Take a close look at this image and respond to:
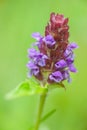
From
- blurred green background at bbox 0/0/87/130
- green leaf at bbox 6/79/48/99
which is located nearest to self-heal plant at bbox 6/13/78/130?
green leaf at bbox 6/79/48/99

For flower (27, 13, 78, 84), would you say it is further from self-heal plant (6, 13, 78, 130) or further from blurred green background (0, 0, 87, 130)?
blurred green background (0, 0, 87, 130)

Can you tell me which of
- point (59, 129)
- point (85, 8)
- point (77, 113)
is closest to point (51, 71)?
point (59, 129)

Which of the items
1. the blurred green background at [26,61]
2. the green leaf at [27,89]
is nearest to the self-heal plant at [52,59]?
the green leaf at [27,89]

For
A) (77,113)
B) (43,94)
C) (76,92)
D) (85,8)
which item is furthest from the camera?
(85,8)

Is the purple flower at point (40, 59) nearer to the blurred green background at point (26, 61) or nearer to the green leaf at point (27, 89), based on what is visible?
the green leaf at point (27, 89)

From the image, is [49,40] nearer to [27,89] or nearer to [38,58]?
[38,58]

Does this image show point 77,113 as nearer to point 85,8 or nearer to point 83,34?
point 83,34
